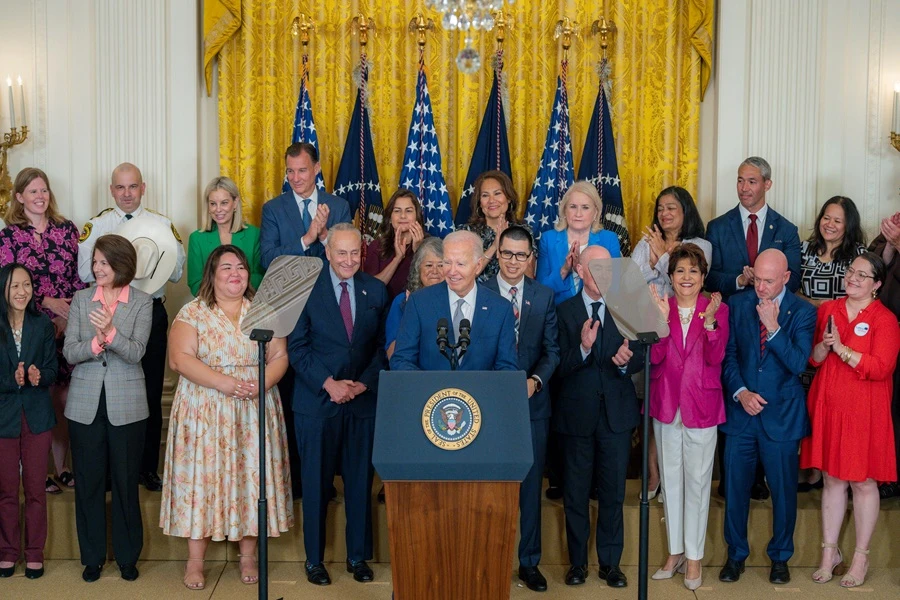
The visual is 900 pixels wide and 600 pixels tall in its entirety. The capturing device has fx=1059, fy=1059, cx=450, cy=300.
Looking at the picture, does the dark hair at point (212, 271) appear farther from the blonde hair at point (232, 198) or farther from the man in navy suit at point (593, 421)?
the man in navy suit at point (593, 421)

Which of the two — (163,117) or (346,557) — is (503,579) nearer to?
(346,557)

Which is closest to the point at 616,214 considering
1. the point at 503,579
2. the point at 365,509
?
the point at 365,509

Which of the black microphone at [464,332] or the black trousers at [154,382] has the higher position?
the black microphone at [464,332]

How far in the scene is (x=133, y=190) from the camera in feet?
19.7

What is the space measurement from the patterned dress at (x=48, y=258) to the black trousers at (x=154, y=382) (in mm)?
423

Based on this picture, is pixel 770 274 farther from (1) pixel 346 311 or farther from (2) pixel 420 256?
(1) pixel 346 311

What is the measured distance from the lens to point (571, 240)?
5.71 meters

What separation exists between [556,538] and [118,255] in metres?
2.65

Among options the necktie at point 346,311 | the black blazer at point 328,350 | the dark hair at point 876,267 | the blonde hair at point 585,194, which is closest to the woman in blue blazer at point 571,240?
the blonde hair at point 585,194

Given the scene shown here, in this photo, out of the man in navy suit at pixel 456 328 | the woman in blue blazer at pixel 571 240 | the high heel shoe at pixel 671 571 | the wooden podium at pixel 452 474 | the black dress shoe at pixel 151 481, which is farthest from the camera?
the black dress shoe at pixel 151 481

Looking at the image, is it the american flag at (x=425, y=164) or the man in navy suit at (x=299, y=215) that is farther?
the american flag at (x=425, y=164)

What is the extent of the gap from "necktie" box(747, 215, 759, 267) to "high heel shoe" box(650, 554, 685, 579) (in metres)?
1.73

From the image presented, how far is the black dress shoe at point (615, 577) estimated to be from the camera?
17.1 ft

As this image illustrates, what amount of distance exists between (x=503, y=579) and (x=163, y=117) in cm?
395
